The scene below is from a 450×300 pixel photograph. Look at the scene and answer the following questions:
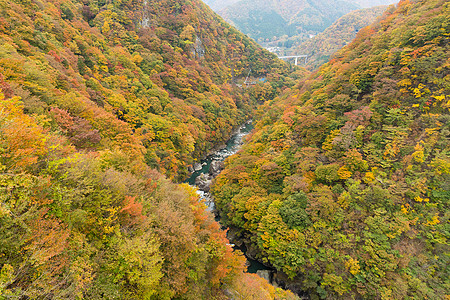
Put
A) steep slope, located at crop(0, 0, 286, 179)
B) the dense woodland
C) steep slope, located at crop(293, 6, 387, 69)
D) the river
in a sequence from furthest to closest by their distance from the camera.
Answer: steep slope, located at crop(293, 6, 387, 69)
the river
steep slope, located at crop(0, 0, 286, 179)
the dense woodland

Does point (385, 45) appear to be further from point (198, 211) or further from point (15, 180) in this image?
point (15, 180)

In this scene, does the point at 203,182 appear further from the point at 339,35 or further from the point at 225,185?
the point at 339,35

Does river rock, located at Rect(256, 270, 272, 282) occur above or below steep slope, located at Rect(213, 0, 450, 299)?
below

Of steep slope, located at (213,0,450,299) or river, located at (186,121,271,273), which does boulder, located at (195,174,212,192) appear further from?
steep slope, located at (213,0,450,299)

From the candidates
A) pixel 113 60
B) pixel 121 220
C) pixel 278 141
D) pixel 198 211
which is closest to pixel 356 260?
pixel 198 211

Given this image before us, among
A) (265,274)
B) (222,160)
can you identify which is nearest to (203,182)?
Answer: (222,160)

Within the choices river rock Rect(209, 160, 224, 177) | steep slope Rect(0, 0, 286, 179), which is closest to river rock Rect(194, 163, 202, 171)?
steep slope Rect(0, 0, 286, 179)

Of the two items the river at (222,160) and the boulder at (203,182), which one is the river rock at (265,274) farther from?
the boulder at (203,182)
